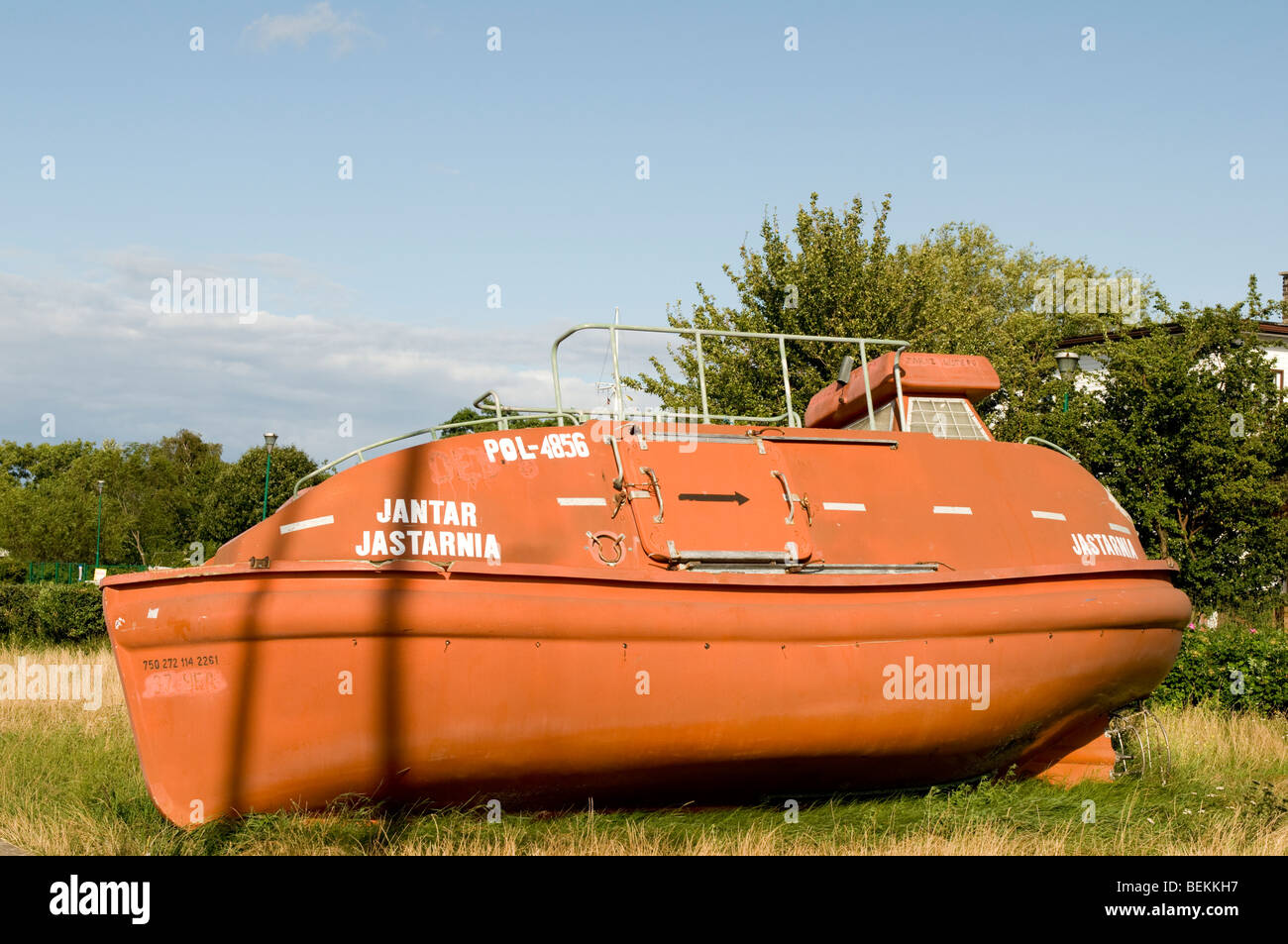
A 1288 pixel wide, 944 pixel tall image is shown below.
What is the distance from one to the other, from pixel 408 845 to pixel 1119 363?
51.6ft

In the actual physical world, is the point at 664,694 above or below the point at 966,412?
below

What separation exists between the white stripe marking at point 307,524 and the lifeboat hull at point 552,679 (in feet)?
1.58

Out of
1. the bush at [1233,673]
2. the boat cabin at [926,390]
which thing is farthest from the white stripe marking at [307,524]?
the bush at [1233,673]

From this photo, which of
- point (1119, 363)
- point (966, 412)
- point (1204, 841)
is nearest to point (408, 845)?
point (1204, 841)

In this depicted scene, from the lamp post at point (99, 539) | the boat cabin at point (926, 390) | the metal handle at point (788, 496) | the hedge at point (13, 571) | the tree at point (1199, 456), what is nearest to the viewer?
the metal handle at point (788, 496)

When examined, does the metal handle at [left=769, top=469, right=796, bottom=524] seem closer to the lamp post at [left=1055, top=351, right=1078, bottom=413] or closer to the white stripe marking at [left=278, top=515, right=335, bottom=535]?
the white stripe marking at [left=278, top=515, right=335, bottom=535]

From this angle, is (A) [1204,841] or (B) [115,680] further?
(B) [115,680]

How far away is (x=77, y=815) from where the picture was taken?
659 centimetres

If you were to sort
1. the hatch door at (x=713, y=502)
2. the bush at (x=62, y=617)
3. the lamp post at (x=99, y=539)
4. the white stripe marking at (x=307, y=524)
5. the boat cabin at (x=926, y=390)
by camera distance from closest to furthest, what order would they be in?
1. the white stripe marking at (x=307, y=524)
2. the hatch door at (x=713, y=502)
3. the boat cabin at (x=926, y=390)
4. the bush at (x=62, y=617)
5. the lamp post at (x=99, y=539)

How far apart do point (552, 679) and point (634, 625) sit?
0.59m

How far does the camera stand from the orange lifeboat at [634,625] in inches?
239

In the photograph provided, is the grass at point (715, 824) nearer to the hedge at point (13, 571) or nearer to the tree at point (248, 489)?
the tree at point (248, 489)

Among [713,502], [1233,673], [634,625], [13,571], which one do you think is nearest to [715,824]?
[634,625]

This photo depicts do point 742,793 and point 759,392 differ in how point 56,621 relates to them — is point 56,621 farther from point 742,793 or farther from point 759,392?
point 742,793
